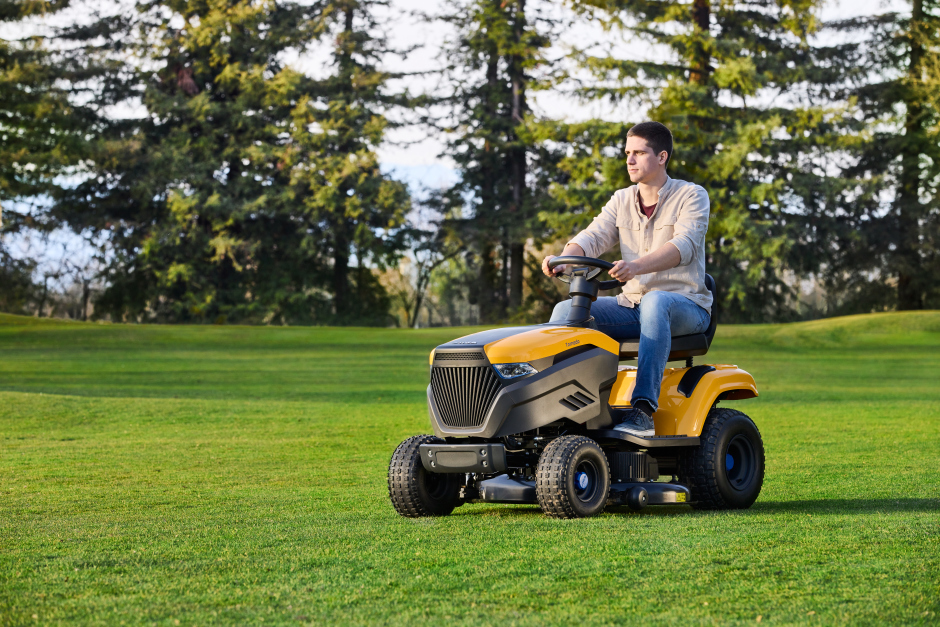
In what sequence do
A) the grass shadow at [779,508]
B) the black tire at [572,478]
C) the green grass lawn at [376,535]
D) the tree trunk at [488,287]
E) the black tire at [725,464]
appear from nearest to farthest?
the green grass lawn at [376,535] → the black tire at [572,478] → the grass shadow at [779,508] → the black tire at [725,464] → the tree trunk at [488,287]

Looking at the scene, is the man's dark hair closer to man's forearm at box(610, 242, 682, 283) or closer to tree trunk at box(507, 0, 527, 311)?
man's forearm at box(610, 242, 682, 283)

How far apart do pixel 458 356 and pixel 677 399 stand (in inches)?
53.7

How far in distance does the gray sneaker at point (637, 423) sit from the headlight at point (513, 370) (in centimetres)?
68

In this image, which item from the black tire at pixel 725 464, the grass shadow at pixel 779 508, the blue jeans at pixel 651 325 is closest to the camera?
the blue jeans at pixel 651 325

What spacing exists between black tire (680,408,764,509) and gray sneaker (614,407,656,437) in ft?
1.38

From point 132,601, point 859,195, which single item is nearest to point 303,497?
point 132,601

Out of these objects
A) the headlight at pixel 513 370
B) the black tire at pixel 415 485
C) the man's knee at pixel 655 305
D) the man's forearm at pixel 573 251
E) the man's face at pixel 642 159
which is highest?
the man's face at pixel 642 159

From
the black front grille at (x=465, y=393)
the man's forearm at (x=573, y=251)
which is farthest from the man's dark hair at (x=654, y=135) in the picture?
the black front grille at (x=465, y=393)

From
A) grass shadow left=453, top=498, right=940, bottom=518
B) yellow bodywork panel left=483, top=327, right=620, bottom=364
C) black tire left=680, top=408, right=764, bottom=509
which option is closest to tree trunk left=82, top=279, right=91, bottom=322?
grass shadow left=453, top=498, right=940, bottom=518

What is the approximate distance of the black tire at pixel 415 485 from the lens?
231 inches

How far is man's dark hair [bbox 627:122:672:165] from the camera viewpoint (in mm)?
6211

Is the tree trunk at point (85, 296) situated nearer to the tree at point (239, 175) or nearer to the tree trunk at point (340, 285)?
the tree at point (239, 175)

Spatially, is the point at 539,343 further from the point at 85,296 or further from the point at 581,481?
the point at 85,296

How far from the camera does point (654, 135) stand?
20.5 feet
